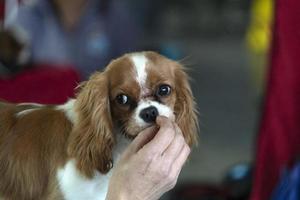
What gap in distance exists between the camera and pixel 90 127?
1.46 meters

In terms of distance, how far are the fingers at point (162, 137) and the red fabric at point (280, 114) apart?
1147mm

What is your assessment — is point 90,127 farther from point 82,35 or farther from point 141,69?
point 82,35

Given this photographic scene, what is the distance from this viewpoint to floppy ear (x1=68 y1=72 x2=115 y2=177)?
4.74ft

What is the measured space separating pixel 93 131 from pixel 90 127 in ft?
0.04

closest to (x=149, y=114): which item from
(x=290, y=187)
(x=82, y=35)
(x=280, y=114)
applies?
(x=290, y=187)

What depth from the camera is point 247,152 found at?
4.23 meters

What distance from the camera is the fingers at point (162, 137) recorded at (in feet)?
4.46

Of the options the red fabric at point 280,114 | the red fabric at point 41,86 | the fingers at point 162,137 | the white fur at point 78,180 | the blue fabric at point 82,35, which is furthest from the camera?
the blue fabric at point 82,35

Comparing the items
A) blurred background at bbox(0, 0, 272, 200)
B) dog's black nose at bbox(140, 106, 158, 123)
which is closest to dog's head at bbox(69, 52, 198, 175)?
dog's black nose at bbox(140, 106, 158, 123)

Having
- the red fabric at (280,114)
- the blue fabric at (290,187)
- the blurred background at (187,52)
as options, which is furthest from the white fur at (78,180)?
the red fabric at (280,114)

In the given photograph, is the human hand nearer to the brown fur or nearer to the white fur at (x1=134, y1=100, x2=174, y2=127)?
the white fur at (x1=134, y1=100, x2=174, y2=127)

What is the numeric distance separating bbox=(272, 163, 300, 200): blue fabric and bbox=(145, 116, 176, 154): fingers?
3.25 feet

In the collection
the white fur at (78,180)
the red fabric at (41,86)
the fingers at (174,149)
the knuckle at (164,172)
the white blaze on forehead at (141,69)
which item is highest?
the white blaze on forehead at (141,69)

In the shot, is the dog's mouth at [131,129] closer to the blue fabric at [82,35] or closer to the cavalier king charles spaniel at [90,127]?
the cavalier king charles spaniel at [90,127]
